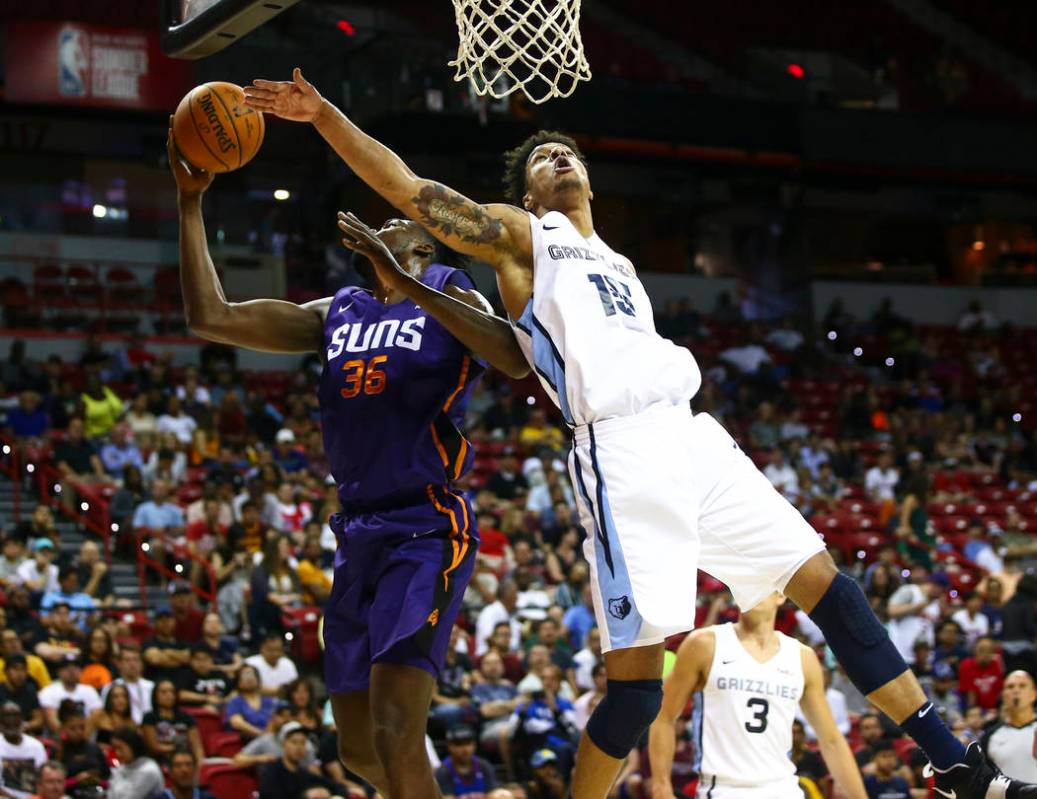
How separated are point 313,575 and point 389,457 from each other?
26.7ft

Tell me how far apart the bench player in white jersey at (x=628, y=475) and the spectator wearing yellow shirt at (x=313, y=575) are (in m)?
8.10

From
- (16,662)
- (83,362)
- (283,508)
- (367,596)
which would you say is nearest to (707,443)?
(367,596)

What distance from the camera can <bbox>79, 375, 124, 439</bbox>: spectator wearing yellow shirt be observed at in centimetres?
1623

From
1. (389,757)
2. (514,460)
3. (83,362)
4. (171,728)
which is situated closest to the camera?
(389,757)

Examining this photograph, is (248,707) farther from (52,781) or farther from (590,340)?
(590,340)

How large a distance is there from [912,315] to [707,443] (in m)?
23.5

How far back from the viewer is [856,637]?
14.8ft

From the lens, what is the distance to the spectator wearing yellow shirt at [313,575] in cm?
1259

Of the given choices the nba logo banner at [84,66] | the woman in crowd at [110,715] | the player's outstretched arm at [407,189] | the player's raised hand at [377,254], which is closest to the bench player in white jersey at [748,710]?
the player's outstretched arm at [407,189]

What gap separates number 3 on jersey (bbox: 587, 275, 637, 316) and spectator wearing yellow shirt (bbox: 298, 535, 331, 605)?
26.7 feet

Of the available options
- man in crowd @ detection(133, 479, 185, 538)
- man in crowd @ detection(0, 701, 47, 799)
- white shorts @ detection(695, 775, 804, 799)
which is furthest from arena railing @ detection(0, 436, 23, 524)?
white shorts @ detection(695, 775, 804, 799)

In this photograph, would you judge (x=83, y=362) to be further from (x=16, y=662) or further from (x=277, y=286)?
(x=16, y=662)

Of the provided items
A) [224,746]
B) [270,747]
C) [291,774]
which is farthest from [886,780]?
[224,746]

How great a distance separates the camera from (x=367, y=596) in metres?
4.87
